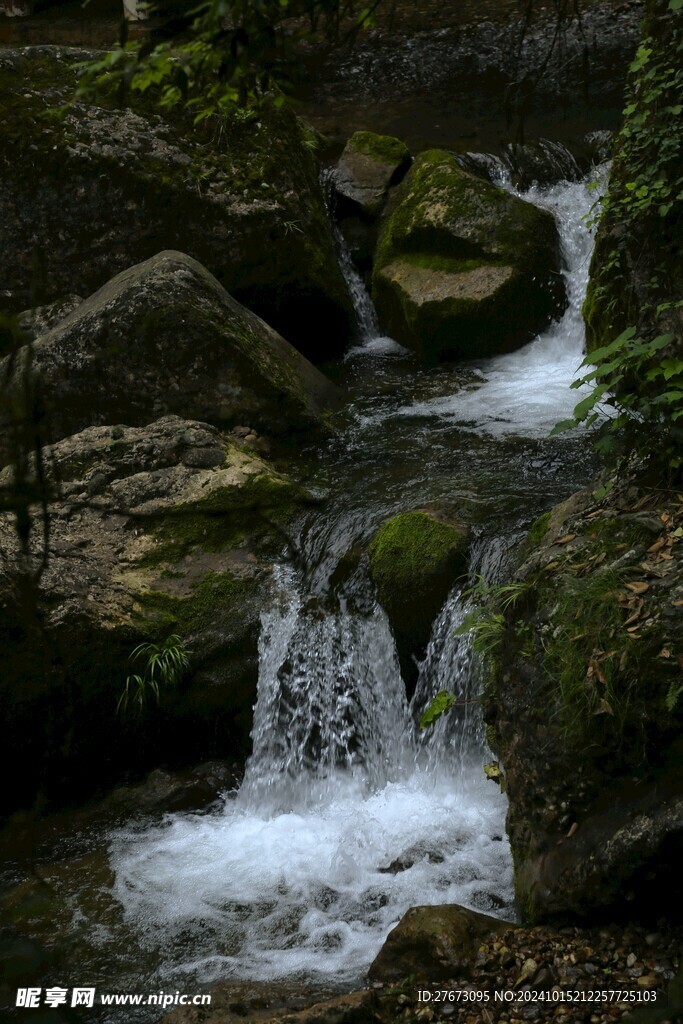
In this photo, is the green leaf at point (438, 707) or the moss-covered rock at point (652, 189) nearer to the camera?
the moss-covered rock at point (652, 189)

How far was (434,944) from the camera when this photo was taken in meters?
3.33

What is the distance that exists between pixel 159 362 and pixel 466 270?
3.37 meters

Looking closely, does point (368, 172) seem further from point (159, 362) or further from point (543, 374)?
point (159, 362)

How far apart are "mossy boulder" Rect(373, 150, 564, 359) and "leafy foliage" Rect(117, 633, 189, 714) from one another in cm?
455

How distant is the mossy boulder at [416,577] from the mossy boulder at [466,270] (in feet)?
12.1

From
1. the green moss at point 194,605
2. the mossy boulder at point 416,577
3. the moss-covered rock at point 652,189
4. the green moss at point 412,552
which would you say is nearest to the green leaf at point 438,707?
the mossy boulder at point 416,577

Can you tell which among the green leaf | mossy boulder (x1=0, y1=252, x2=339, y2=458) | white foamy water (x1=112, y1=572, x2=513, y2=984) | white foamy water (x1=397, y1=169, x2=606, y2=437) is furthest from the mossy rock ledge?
mossy boulder (x1=0, y1=252, x2=339, y2=458)

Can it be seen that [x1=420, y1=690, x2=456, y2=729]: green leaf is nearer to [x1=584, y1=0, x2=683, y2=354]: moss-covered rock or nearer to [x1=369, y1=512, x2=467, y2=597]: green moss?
[x1=369, y1=512, x2=467, y2=597]: green moss

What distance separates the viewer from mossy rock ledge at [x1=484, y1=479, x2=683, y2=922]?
10.6ft

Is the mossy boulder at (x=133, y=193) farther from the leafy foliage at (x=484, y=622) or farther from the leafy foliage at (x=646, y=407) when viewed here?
the leafy foliage at (x=646, y=407)

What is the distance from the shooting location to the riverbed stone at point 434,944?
10.8 feet

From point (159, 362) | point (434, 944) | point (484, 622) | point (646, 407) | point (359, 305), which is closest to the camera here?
point (434, 944)

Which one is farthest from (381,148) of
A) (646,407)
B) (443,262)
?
(646,407)

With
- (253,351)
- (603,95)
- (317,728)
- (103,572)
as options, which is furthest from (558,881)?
(603,95)
